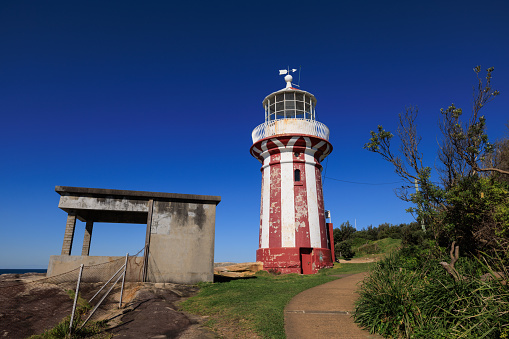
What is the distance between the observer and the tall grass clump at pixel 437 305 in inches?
203

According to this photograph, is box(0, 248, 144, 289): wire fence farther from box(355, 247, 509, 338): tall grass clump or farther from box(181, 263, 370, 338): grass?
box(355, 247, 509, 338): tall grass clump

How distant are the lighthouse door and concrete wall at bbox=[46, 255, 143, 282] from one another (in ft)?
33.1

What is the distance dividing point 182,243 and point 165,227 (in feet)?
3.70

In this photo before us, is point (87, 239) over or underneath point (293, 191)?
underneath

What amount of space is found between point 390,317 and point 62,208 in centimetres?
1418

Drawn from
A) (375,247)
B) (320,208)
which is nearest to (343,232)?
(375,247)

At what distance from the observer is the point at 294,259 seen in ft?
61.9

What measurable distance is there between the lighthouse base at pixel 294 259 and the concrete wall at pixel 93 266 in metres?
8.65

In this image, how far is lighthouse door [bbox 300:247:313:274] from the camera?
19.1 meters

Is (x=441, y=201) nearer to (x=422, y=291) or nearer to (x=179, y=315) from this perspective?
(x=422, y=291)

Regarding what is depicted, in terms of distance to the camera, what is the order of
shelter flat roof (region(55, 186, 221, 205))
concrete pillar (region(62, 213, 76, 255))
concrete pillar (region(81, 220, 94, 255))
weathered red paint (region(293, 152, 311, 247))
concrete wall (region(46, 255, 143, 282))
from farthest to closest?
weathered red paint (region(293, 152, 311, 247)) < concrete pillar (region(81, 220, 94, 255)) < shelter flat roof (region(55, 186, 221, 205)) < concrete pillar (region(62, 213, 76, 255)) < concrete wall (region(46, 255, 143, 282))

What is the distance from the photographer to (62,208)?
46.0 feet

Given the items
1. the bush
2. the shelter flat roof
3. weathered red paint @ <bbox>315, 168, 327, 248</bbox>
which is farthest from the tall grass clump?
the bush

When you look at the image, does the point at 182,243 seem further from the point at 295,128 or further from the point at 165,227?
the point at 295,128
